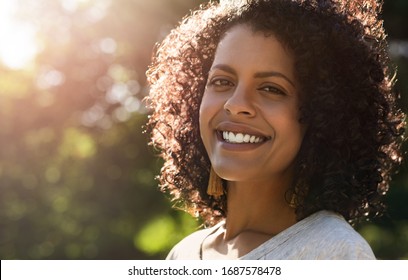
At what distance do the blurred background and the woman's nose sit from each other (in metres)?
4.39

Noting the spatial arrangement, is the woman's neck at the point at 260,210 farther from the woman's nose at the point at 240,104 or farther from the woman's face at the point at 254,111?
the woman's nose at the point at 240,104

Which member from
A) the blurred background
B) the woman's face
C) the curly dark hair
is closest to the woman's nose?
the woman's face

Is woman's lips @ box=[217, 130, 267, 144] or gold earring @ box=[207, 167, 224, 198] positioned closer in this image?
woman's lips @ box=[217, 130, 267, 144]

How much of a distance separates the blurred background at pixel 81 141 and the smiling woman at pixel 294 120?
13.9 ft

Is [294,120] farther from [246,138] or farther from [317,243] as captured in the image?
[317,243]

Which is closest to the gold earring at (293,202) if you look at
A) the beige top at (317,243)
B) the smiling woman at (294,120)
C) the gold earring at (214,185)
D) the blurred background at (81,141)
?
the smiling woman at (294,120)

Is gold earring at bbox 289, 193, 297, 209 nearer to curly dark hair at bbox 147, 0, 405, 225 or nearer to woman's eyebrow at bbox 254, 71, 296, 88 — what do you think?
curly dark hair at bbox 147, 0, 405, 225

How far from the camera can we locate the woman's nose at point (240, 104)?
6.34 ft

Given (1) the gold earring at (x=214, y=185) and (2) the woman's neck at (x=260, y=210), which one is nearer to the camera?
(2) the woman's neck at (x=260, y=210)

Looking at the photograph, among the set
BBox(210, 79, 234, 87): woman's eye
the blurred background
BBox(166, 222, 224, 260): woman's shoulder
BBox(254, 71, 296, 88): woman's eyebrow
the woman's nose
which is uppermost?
the blurred background

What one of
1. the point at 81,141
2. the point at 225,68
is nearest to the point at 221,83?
the point at 225,68

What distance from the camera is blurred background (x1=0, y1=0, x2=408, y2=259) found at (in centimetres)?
651

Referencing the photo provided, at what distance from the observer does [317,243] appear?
178cm

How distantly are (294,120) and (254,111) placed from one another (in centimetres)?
13
